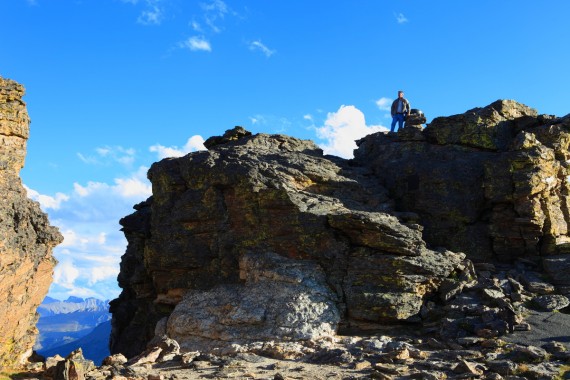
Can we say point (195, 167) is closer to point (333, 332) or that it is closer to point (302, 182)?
point (302, 182)

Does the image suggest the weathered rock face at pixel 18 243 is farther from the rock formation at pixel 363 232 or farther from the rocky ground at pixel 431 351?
the rock formation at pixel 363 232

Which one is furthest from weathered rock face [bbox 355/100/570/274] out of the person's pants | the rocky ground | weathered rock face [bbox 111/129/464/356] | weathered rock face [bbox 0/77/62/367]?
weathered rock face [bbox 0/77/62/367]

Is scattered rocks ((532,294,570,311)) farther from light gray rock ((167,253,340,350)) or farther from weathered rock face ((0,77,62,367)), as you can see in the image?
weathered rock face ((0,77,62,367))

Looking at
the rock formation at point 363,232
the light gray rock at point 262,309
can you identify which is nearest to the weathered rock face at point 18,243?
the light gray rock at point 262,309

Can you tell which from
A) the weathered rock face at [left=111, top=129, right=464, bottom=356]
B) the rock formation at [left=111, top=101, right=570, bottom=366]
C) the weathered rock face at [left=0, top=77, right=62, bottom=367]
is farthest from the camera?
the weathered rock face at [left=111, top=129, right=464, bottom=356]

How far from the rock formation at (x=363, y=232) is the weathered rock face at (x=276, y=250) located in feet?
0.31

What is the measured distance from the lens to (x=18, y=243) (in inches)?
1002

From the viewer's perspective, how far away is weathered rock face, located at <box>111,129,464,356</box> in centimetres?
3288

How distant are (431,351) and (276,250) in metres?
13.5

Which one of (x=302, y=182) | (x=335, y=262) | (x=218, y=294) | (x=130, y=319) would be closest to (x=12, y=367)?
(x=218, y=294)

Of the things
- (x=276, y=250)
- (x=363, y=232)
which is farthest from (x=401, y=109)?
(x=276, y=250)

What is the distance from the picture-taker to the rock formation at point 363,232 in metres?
32.8

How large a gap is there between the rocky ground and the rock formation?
220mm

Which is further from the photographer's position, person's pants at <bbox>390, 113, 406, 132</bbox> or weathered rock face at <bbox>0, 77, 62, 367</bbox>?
person's pants at <bbox>390, 113, 406, 132</bbox>
